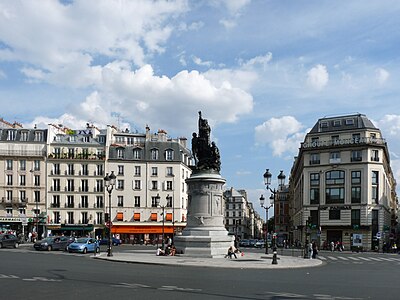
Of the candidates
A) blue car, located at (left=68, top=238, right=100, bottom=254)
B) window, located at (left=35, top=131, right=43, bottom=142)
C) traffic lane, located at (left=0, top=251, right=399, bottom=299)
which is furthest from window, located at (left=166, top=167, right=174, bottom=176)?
traffic lane, located at (left=0, top=251, right=399, bottom=299)

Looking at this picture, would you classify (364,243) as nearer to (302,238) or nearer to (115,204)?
(302,238)

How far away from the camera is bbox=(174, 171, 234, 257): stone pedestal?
36.5 metres

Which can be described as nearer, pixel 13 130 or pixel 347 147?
pixel 347 147

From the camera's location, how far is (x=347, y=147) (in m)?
76.4

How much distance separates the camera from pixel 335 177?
77.7 metres

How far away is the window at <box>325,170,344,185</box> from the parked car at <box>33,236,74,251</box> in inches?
1733

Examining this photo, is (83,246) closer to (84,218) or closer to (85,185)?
(84,218)

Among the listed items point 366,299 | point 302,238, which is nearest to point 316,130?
point 302,238

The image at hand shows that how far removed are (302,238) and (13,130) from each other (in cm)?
5120

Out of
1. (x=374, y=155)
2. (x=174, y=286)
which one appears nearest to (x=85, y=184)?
(x=374, y=155)

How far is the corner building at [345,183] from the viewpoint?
7419 cm

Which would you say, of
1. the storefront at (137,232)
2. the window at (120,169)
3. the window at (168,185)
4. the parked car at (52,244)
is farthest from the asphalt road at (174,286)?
the window at (168,185)

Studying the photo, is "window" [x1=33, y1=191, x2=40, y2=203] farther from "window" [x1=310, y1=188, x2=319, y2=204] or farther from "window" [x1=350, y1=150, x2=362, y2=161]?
"window" [x1=350, y1=150, x2=362, y2=161]

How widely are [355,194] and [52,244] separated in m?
46.2
